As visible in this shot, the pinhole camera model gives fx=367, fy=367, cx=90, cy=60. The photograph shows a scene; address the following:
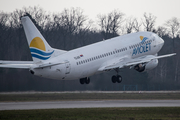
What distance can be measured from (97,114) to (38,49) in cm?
1066

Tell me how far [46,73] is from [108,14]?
2442 inches

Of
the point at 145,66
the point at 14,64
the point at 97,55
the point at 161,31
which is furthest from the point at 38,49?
the point at 161,31

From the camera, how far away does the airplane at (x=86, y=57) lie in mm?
43688

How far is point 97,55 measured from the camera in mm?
49219

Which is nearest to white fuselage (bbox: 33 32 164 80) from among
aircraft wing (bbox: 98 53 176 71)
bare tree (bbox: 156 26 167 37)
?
aircraft wing (bbox: 98 53 176 71)

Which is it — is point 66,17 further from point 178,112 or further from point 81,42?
point 178,112

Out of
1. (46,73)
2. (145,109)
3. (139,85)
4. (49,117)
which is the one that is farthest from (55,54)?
(139,85)

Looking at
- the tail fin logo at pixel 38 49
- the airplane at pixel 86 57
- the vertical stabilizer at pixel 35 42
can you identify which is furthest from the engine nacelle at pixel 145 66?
the tail fin logo at pixel 38 49

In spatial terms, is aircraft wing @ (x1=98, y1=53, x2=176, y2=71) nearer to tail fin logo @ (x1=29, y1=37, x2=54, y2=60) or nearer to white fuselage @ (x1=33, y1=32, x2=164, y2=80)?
white fuselage @ (x1=33, y1=32, x2=164, y2=80)

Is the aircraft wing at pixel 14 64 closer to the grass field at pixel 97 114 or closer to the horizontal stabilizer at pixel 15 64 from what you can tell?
the horizontal stabilizer at pixel 15 64

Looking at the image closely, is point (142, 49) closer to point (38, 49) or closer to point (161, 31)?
point (38, 49)

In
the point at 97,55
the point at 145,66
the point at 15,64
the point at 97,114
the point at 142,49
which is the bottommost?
the point at 97,114

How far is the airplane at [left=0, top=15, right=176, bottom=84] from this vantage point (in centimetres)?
4369

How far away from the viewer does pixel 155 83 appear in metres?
87.4
